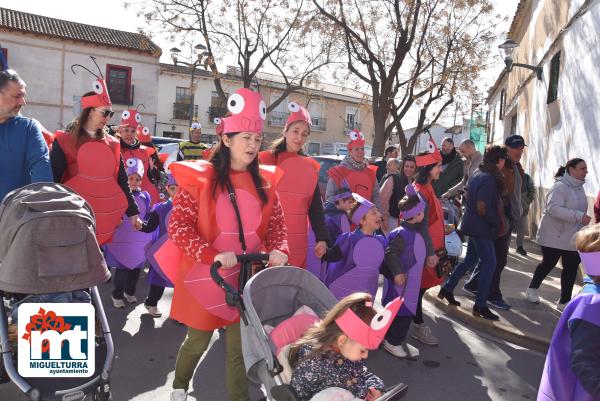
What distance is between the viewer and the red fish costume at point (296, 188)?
4195 millimetres

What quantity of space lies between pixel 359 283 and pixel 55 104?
3140 centimetres

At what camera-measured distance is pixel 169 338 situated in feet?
15.4

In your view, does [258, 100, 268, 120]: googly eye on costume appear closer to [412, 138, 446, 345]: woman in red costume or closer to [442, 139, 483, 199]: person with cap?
[412, 138, 446, 345]: woman in red costume

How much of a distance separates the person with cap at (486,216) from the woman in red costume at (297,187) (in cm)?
217

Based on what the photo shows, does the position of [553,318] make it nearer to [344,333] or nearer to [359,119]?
[344,333]

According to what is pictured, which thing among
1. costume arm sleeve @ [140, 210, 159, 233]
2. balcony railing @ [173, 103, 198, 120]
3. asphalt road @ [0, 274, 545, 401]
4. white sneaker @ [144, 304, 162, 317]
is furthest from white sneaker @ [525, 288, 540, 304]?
balcony railing @ [173, 103, 198, 120]

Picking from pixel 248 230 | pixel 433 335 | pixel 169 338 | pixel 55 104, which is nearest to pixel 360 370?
pixel 248 230

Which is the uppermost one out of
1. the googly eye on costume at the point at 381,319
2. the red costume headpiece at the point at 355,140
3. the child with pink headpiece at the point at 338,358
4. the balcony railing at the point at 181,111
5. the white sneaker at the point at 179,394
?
the balcony railing at the point at 181,111

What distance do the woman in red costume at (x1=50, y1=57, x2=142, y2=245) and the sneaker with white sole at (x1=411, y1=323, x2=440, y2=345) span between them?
293cm

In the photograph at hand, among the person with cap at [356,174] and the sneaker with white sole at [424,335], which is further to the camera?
the person with cap at [356,174]


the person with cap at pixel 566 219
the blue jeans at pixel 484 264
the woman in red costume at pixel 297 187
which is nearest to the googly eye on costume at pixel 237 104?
the woman in red costume at pixel 297 187

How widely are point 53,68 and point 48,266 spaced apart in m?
32.2

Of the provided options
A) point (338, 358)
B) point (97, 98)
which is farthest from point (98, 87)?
point (338, 358)

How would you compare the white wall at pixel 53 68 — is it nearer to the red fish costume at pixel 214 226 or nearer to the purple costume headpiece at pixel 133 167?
the purple costume headpiece at pixel 133 167
